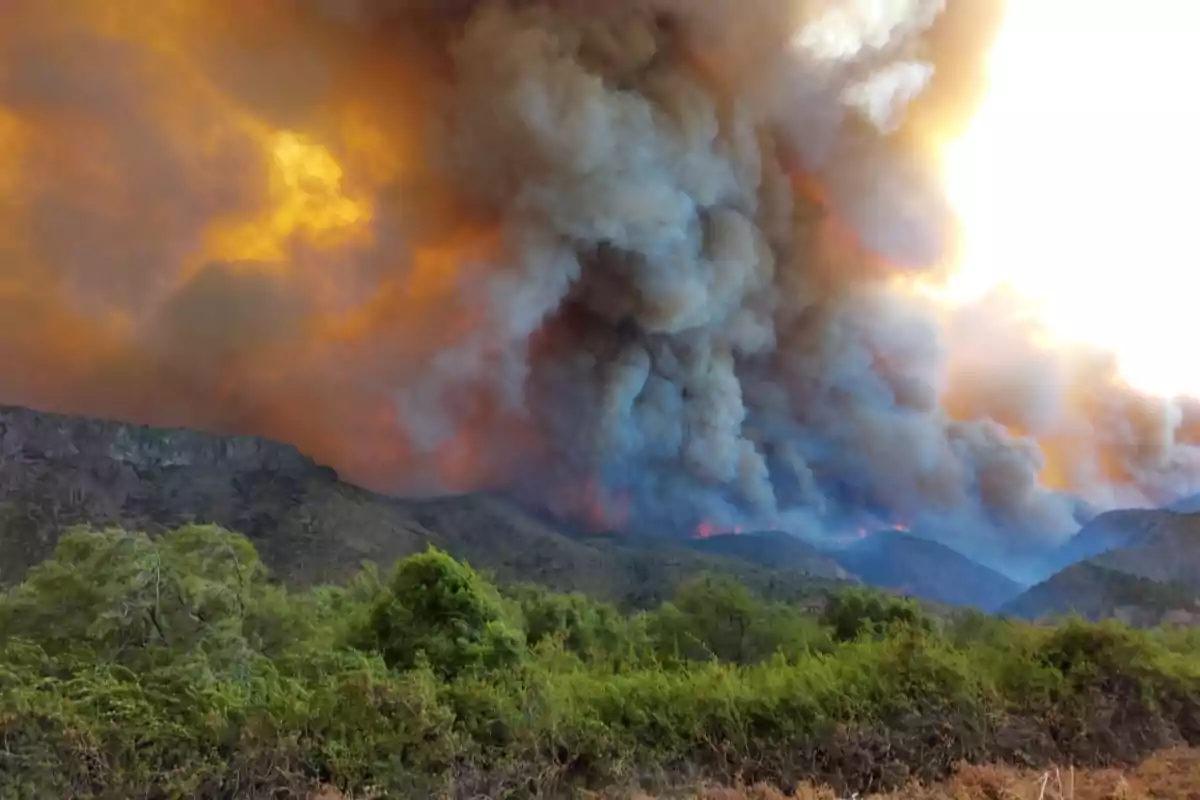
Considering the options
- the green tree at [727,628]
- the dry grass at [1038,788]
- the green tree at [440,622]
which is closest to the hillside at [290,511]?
the green tree at [727,628]

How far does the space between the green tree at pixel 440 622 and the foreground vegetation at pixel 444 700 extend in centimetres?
5

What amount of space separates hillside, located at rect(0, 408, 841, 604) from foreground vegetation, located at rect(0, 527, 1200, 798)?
2894 cm

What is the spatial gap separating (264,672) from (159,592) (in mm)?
2112

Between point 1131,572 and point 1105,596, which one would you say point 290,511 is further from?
point 1131,572

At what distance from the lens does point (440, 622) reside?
13.5 metres

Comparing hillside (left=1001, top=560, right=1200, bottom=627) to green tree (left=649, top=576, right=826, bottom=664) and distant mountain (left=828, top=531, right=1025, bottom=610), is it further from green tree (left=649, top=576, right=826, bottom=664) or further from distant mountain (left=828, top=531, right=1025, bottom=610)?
green tree (left=649, top=576, right=826, bottom=664)

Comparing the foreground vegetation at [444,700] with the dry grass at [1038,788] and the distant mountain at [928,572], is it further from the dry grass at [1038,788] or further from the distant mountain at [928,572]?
the distant mountain at [928,572]

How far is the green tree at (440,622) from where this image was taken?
1270cm

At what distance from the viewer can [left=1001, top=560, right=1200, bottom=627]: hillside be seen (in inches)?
1405

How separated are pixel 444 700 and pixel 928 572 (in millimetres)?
50961

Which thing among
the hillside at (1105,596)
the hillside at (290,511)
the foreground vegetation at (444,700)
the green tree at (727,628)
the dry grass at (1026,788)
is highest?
the hillside at (290,511)

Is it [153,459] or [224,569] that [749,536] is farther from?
[224,569]

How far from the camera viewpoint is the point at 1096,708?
488 inches

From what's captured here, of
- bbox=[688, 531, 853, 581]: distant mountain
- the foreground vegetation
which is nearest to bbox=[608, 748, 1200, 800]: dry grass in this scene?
the foreground vegetation
